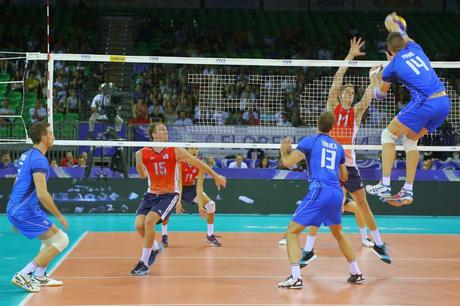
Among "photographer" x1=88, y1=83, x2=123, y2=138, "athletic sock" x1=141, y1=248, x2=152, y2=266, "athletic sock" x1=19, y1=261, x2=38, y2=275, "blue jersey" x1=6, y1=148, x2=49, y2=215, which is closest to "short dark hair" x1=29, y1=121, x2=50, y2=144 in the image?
"blue jersey" x1=6, y1=148, x2=49, y2=215

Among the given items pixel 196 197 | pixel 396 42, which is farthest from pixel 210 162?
pixel 396 42

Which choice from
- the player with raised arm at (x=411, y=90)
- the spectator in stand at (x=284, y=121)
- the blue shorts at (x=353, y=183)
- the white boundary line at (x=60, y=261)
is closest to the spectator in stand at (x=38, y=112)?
the white boundary line at (x=60, y=261)

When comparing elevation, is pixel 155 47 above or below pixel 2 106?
above

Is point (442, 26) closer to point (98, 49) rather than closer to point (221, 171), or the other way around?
point (98, 49)

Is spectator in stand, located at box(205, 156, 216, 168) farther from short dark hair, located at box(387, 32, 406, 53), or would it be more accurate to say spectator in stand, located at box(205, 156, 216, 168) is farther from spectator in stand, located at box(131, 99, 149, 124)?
short dark hair, located at box(387, 32, 406, 53)

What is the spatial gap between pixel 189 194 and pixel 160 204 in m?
3.44

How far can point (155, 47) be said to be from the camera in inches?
1097

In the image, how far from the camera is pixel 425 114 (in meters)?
8.48

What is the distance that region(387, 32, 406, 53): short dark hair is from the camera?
853cm

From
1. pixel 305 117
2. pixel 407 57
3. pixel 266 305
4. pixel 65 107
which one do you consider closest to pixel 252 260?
pixel 266 305

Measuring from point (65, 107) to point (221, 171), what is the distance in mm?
5477

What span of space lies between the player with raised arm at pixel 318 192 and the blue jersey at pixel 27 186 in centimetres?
295

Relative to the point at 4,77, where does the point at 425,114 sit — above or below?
below

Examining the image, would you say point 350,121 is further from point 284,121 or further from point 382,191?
point 284,121
